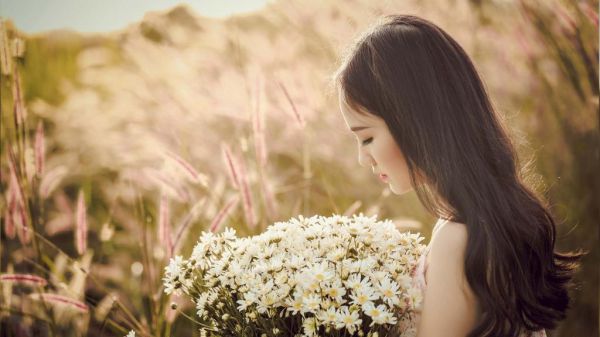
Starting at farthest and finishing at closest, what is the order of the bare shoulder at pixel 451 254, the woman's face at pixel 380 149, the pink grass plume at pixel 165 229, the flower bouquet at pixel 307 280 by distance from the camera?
the pink grass plume at pixel 165 229
the woman's face at pixel 380 149
the bare shoulder at pixel 451 254
the flower bouquet at pixel 307 280

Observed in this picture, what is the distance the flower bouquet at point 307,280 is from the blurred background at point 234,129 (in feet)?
1.57

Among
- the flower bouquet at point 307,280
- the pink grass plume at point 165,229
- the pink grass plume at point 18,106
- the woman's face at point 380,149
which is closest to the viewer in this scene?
the flower bouquet at point 307,280

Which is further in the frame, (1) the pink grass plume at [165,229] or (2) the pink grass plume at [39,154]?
(2) the pink grass plume at [39,154]

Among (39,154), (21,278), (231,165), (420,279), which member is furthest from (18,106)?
(420,279)

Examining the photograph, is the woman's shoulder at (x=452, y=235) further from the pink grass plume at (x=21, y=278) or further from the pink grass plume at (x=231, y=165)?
the pink grass plume at (x=21, y=278)

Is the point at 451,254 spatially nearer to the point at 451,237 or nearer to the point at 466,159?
the point at 451,237

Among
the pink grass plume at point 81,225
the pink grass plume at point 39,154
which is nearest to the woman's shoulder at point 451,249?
the pink grass plume at point 81,225

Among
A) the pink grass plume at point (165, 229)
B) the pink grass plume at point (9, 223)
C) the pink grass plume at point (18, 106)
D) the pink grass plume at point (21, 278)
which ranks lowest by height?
the pink grass plume at point (21, 278)

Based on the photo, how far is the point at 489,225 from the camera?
1169 mm

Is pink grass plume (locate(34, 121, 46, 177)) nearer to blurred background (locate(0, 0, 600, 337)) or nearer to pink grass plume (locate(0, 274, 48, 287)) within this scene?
blurred background (locate(0, 0, 600, 337))

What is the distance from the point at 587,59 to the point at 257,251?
1.35m

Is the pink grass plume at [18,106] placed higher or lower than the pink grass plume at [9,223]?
higher

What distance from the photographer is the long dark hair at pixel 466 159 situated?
1.16m

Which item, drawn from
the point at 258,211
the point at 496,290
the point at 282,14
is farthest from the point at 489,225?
the point at 282,14
